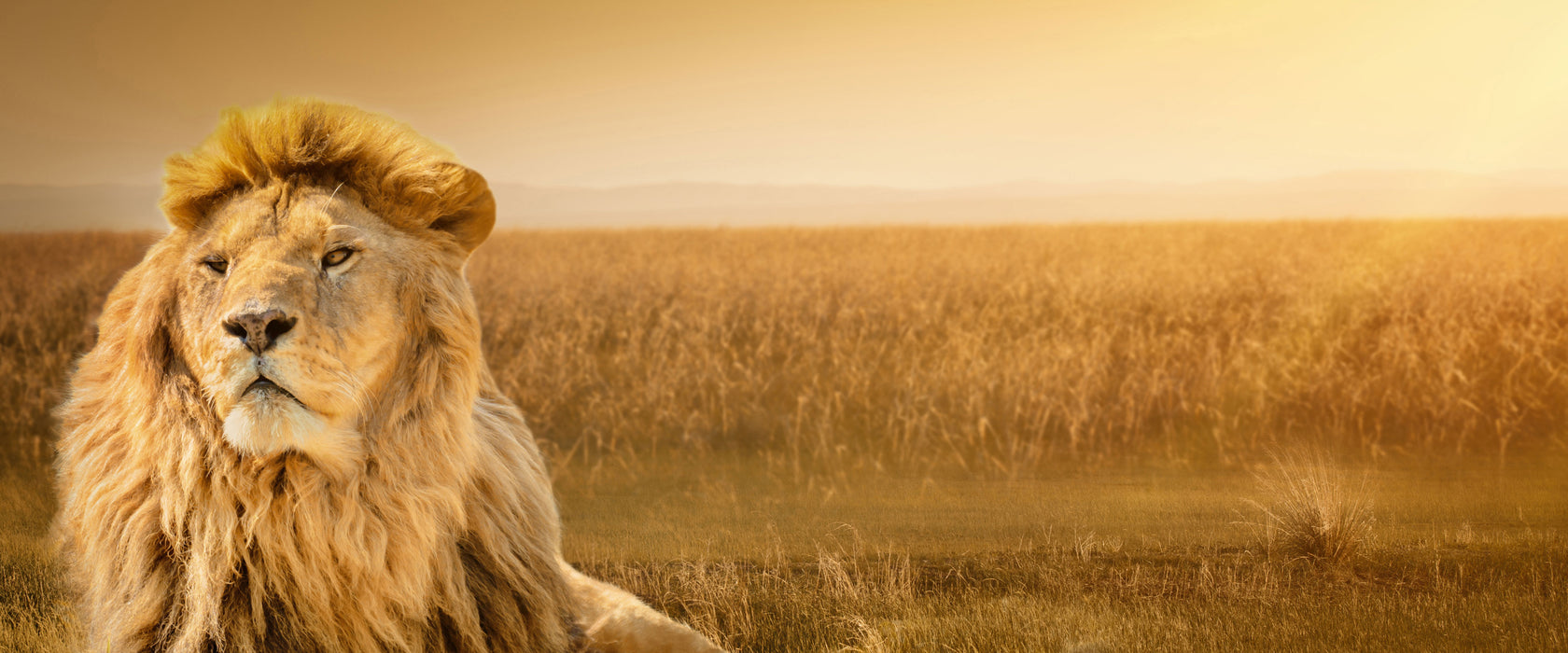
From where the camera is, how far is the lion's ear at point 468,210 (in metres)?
3.08

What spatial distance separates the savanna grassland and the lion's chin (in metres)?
2.18

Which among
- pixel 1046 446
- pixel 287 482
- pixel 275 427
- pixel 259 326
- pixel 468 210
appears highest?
pixel 468 210

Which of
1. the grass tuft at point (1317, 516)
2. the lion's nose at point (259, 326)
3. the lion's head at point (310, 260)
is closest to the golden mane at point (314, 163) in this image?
the lion's head at point (310, 260)

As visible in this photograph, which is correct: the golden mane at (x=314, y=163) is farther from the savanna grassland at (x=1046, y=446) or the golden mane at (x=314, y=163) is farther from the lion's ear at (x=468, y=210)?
the savanna grassland at (x=1046, y=446)

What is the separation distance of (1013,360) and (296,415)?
7909 mm

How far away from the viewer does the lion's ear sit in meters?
3.08

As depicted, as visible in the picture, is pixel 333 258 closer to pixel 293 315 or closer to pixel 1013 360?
pixel 293 315

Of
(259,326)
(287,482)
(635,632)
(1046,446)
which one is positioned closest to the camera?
(259,326)

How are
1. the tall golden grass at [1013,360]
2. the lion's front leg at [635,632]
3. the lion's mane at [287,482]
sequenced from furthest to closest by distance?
1. the tall golden grass at [1013,360]
2. the lion's front leg at [635,632]
3. the lion's mane at [287,482]

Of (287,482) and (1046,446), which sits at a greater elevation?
(287,482)

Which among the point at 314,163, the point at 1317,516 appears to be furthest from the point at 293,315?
the point at 1317,516

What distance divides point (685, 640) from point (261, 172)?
72.6 inches

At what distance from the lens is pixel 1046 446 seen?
8320 millimetres

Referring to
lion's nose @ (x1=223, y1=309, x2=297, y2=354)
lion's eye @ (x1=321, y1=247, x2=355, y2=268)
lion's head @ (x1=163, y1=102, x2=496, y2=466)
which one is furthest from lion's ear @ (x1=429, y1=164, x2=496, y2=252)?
lion's nose @ (x1=223, y1=309, x2=297, y2=354)
